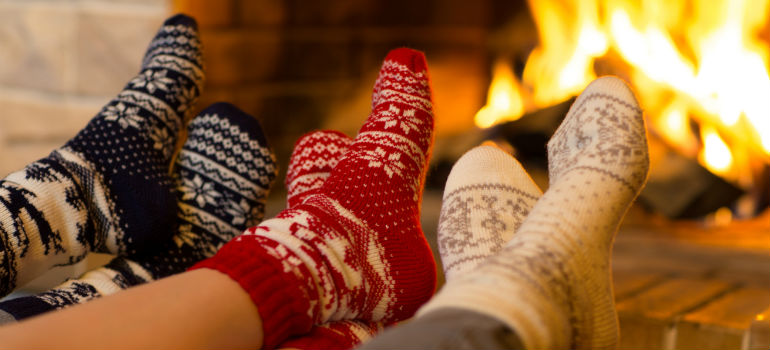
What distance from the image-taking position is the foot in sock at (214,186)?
0.89m

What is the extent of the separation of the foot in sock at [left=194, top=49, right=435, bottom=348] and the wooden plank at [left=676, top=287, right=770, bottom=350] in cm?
26

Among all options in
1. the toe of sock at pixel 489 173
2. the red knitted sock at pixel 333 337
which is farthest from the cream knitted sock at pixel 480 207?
the red knitted sock at pixel 333 337

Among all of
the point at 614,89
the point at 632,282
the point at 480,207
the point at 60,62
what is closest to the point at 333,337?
the point at 480,207

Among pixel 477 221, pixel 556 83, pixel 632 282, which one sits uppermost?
pixel 556 83

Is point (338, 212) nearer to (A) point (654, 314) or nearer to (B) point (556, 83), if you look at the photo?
(A) point (654, 314)

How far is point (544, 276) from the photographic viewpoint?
48 cm

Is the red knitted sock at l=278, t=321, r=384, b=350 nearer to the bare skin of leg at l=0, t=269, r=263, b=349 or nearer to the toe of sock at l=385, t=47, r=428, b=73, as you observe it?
the bare skin of leg at l=0, t=269, r=263, b=349

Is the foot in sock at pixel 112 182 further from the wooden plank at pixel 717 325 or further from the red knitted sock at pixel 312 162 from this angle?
the wooden plank at pixel 717 325

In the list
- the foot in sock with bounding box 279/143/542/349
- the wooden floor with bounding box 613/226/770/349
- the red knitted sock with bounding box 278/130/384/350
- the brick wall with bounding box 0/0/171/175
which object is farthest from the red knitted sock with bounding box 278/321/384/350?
the brick wall with bounding box 0/0/171/175

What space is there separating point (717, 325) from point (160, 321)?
54cm

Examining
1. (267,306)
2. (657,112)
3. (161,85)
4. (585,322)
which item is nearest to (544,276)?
(585,322)

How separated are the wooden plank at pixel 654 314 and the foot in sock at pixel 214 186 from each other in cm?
45

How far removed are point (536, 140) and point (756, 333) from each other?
2.31ft

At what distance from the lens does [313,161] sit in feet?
3.07
